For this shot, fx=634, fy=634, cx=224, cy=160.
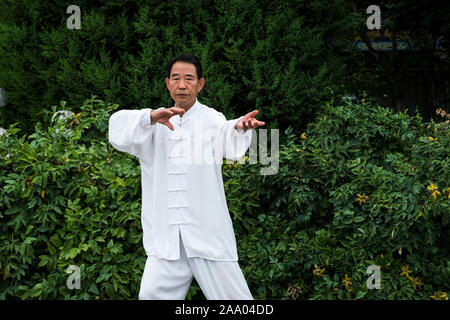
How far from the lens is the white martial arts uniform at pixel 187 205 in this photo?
332 centimetres

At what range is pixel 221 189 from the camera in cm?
344

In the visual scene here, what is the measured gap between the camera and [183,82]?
3.38 meters

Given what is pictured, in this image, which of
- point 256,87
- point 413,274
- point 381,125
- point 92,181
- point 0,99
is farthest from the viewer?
point 0,99

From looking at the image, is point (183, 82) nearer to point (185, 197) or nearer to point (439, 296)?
point (185, 197)

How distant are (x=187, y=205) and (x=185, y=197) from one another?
4 centimetres

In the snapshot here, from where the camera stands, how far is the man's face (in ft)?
11.1

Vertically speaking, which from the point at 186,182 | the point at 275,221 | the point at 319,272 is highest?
the point at 186,182

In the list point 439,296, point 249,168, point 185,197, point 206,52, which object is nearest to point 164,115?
point 185,197

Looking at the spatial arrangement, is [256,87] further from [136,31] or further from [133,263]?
[133,263]

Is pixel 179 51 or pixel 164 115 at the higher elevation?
pixel 179 51

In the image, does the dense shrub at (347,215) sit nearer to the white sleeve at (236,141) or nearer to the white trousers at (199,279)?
the white trousers at (199,279)

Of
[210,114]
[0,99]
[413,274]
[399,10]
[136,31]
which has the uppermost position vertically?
[399,10]
